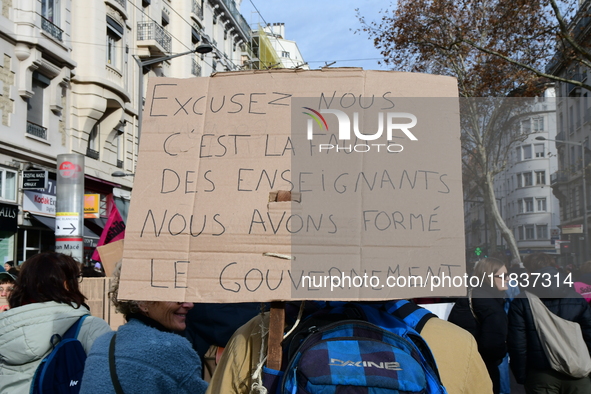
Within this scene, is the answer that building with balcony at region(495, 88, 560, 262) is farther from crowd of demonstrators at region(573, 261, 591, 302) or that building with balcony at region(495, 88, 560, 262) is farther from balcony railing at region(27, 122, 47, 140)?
balcony railing at region(27, 122, 47, 140)

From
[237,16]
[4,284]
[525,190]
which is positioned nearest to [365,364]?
[525,190]

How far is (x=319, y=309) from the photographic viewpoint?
193cm

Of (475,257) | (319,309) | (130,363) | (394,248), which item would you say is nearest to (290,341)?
(319,309)

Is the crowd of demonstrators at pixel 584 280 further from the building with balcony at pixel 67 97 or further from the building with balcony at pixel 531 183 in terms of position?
the building with balcony at pixel 67 97

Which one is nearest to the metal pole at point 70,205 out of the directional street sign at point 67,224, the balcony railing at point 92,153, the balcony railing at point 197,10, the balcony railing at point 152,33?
the directional street sign at point 67,224

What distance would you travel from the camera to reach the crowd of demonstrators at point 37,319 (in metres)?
2.90

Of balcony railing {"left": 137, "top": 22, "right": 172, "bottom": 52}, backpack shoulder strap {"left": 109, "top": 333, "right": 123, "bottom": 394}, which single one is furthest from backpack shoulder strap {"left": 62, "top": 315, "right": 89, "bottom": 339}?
balcony railing {"left": 137, "top": 22, "right": 172, "bottom": 52}

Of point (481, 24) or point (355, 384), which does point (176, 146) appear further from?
point (481, 24)

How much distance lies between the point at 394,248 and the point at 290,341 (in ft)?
1.46

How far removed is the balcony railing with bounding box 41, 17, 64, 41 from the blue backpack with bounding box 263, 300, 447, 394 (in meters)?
18.4

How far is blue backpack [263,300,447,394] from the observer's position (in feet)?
5.07

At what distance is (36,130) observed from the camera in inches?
687

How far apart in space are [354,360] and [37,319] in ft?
6.59

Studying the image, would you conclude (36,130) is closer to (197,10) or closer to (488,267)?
(488,267)
